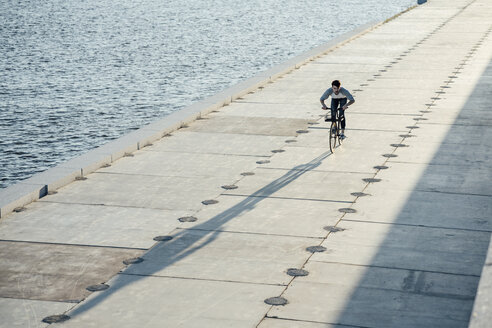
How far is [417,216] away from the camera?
13188mm

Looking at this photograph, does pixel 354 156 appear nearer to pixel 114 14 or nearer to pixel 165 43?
pixel 165 43

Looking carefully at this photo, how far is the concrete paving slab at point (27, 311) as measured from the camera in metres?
9.65

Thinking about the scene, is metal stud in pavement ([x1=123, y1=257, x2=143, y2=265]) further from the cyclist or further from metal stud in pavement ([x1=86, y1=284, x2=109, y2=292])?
the cyclist

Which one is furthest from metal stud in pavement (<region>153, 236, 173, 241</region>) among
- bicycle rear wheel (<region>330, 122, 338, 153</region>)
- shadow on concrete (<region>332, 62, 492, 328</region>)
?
bicycle rear wheel (<region>330, 122, 338, 153</region>)

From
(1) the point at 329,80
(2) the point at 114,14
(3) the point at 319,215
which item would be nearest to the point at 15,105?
(1) the point at 329,80

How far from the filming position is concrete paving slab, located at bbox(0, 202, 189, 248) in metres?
12.4

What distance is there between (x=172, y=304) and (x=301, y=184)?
550 centimetres

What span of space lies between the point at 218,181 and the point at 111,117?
43.2 ft

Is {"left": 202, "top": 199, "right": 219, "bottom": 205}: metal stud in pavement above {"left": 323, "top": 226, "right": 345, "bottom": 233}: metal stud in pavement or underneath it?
above

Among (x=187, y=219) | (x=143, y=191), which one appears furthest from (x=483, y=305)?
(x=143, y=191)

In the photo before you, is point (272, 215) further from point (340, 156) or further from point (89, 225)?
point (340, 156)

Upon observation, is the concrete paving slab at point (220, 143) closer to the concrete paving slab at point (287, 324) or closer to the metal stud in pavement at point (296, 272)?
the metal stud in pavement at point (296, 272)

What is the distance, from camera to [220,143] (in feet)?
60.3

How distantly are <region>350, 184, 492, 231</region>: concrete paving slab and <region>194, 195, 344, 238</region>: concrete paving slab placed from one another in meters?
0.49
